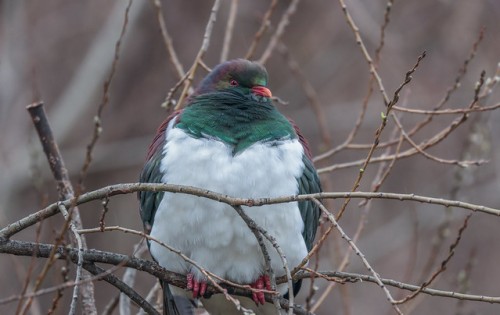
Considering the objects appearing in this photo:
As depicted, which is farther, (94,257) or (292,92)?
(292,92)

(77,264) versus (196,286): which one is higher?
(77,264)

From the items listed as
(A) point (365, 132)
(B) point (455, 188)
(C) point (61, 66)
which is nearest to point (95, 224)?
(C) point (61, 66)

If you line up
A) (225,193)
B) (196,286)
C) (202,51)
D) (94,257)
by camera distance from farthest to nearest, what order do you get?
(202,51)
(196,286)
(225,193)
(94,257)

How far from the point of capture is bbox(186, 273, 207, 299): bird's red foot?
453cm

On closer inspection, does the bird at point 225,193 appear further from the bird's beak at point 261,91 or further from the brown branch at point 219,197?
the brown branch at point 219,197

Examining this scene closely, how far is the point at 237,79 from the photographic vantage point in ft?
17.1

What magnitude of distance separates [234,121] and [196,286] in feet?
2.85

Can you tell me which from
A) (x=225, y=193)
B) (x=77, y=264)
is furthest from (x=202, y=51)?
(x=77, y=264)

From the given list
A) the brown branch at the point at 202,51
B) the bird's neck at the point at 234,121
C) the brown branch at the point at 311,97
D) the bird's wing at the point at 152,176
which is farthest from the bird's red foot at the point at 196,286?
the brown branch at the point at 311,97

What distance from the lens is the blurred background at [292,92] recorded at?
988 centimetres

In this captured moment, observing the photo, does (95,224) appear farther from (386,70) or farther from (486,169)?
(486,169)

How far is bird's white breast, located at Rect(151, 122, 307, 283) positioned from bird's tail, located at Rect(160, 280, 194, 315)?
17 centimetres

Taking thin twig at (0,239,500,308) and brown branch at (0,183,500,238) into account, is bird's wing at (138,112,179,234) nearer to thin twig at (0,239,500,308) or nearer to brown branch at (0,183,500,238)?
thin twig at (0,239,500,308)

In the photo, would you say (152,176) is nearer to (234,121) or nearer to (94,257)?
(234,121)
